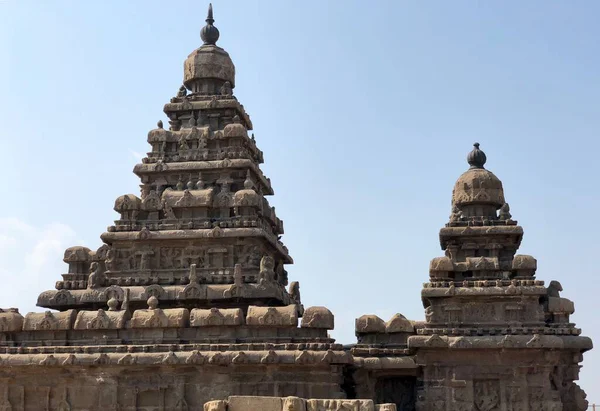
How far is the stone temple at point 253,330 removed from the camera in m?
32.9

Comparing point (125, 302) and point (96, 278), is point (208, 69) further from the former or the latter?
point (125, 302)

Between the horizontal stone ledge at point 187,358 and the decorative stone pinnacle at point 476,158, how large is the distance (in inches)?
Answer: 418

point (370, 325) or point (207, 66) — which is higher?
point (207, 66)

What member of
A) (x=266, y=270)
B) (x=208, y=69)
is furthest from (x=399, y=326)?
(x=208, y=69)

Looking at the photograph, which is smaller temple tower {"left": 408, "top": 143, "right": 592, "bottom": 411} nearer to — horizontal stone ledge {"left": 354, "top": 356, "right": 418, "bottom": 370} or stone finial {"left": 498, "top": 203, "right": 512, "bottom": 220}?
horizontal stone ledge {"left": 354, "top": 356, "right": 418, "bottom": 370}

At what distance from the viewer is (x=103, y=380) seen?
3344 centimetres

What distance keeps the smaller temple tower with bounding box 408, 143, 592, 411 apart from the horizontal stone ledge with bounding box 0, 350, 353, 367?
360 centimetres

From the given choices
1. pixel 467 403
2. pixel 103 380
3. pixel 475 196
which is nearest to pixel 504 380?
pixel 467 403

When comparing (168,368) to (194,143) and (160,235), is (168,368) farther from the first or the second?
(194,143)

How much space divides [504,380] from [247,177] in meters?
13.8

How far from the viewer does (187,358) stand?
32.7m

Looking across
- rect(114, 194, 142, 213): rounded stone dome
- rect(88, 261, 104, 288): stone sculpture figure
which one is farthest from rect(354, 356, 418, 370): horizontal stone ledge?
rect(114, 194, 142, 213): rounded stone dome

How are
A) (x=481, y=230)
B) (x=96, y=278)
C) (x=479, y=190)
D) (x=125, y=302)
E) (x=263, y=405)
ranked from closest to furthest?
(x=263, y=405) < (x=481, y=230) < (x=125, y=302) < (x=479, y=190) < (x=96, y=278)

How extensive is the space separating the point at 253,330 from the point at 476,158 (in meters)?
12.2
